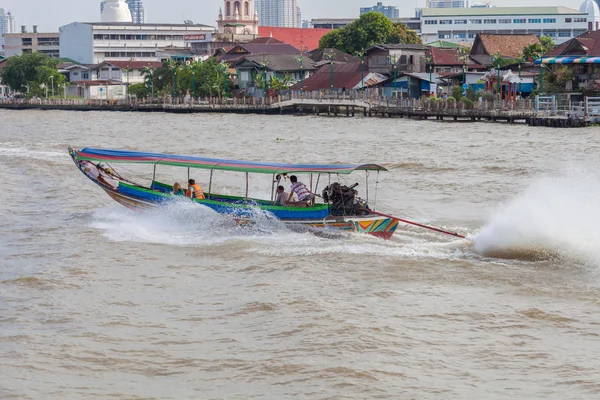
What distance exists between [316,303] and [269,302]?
0.70 meters

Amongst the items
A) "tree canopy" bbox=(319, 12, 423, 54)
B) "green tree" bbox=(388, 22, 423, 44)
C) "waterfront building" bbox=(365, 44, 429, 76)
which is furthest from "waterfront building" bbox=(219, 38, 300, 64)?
"waterfront building" bbox=(365, 44, 429, 76)

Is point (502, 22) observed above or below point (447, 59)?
above

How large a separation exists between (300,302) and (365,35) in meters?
86.0

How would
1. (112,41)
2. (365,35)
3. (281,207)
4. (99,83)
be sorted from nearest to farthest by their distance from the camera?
(281,207), (365,35), (99,83), (112,41)

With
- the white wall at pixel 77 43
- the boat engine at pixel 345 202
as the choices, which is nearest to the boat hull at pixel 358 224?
the boat engine at pixel 345 202

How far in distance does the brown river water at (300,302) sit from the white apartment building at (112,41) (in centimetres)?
9544

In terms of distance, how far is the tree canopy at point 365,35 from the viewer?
9881cm

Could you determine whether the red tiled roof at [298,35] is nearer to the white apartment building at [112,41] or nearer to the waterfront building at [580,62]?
the white apartment building at [112,41]

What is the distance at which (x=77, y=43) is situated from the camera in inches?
4766

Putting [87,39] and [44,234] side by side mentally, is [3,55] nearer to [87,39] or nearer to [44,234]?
[87,39]

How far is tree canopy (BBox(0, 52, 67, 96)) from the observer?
98312 millimetres

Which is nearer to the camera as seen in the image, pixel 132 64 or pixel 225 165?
pixel 225 165

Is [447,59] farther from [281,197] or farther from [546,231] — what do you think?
[546,231]

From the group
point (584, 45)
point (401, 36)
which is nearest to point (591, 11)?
point (401, 36)
